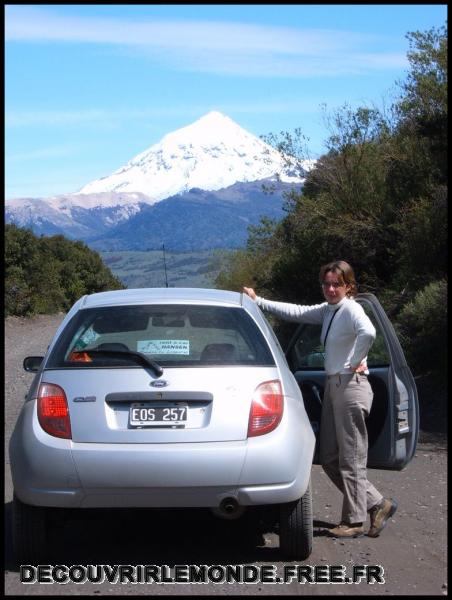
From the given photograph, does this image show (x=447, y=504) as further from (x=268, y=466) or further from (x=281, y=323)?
(x=281, y=323)

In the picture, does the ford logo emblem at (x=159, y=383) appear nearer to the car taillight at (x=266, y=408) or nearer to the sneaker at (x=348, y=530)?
the car taillight at (x=266, y=408)

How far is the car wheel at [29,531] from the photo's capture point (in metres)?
5.82

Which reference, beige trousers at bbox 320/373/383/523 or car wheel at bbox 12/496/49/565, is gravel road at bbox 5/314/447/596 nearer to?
car wheel at bbox 12/496/49/565

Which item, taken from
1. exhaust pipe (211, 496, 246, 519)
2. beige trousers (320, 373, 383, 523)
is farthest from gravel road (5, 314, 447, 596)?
exhaust pipe (211, 496, 246, 519)

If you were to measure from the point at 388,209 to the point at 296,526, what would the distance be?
68.1ft

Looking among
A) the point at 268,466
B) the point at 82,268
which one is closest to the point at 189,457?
the point at 268,466

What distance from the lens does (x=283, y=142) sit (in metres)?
31.4

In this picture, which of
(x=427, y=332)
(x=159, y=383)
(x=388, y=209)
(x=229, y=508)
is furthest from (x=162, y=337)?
(x=388, y=209)

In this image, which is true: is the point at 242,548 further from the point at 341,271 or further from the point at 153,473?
the point at 341,271

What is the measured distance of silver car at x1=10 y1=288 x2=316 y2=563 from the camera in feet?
18.2

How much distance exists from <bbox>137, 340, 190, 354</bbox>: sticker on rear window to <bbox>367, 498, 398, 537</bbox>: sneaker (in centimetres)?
172

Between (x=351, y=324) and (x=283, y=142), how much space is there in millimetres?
25281

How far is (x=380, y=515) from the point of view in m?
6.71

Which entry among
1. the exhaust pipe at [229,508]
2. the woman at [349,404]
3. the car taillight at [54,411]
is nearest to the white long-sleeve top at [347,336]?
the woman at [349,404]
